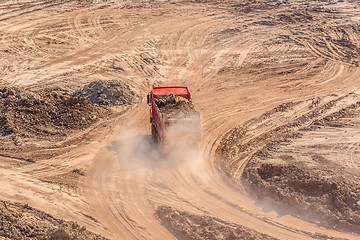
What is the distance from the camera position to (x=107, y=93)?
23.0m

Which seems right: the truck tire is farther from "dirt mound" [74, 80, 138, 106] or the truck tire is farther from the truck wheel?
"dirt mound" [74, 80, 138, 106]

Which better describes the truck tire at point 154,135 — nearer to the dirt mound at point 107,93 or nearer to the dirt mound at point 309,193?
the dirt mound at point 107,93

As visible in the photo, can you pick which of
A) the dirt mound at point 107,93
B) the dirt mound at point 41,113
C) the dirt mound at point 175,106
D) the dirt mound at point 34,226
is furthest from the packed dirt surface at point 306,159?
the dirt mound at point 41,113

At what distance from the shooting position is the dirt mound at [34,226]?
47.4 feet

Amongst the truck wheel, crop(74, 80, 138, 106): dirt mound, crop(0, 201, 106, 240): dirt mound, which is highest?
crop(74, 80, 138, 106): dirt mound

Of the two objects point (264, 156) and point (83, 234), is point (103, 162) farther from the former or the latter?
point (264, 156)

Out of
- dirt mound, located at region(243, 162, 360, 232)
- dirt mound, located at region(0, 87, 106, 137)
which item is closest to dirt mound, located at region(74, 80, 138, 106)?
dirt mound, located at region(0, 87, 106, 137)

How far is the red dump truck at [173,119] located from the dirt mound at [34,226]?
457 cm

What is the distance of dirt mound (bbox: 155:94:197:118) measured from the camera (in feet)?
60.5

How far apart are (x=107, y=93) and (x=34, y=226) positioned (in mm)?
9047

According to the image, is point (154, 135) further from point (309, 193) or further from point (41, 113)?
point (309, 193)

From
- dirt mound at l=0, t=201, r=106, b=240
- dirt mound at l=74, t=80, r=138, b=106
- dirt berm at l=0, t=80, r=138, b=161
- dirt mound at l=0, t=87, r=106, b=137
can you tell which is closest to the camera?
dirt mound at l=0, t=201, r=106, b=240

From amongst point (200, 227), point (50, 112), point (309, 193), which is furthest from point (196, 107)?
point (200, 227)

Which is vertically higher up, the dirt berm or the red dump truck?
the red dump truck
